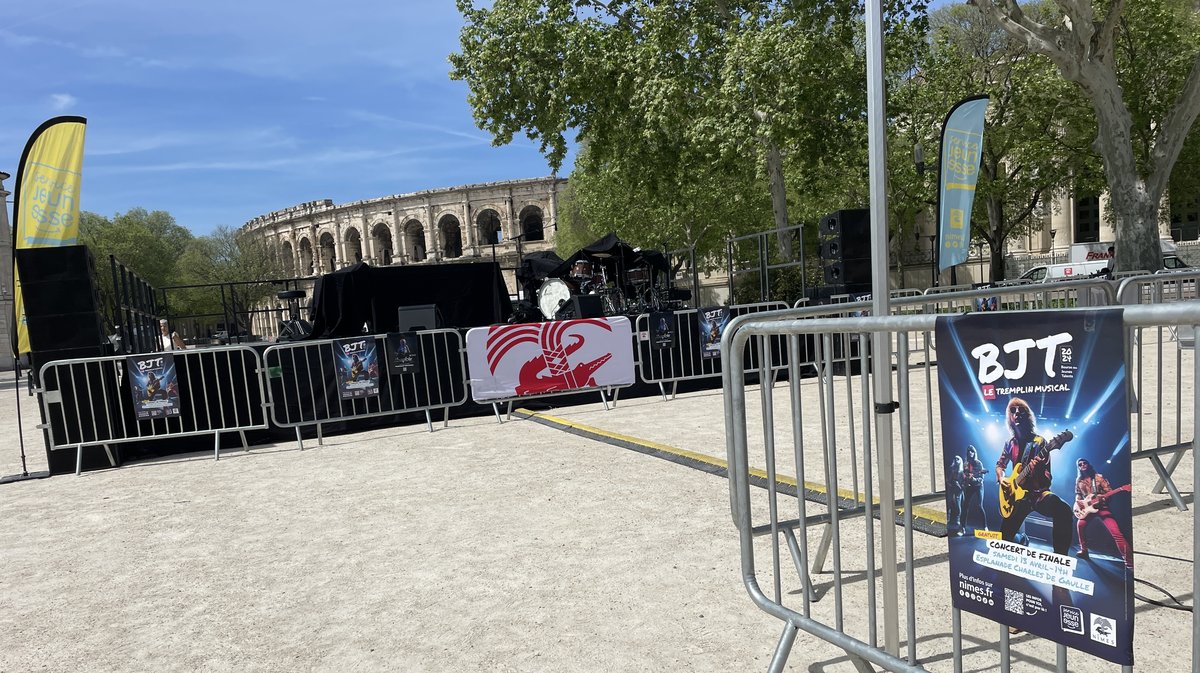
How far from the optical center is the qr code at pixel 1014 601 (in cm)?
199

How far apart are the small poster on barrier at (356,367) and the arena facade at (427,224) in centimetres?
7405

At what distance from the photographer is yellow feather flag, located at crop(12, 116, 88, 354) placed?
8266mm

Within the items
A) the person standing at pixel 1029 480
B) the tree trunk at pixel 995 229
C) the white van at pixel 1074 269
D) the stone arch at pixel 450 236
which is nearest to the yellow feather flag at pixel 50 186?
the person standing at pixel 1029 480

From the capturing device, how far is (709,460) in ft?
20.5

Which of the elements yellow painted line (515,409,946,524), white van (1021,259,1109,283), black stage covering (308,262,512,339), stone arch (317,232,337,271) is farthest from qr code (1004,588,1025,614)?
stone arch (317,232,337,271)

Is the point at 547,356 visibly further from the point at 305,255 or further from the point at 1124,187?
the point at 305,255

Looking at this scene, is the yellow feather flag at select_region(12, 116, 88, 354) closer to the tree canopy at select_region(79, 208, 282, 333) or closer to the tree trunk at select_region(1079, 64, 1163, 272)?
the tree trunk at select_region(1079, 64, 1163, 272)

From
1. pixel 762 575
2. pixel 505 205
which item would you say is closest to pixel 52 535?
pixel 762 575

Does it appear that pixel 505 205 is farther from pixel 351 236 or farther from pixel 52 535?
pixel 52 535

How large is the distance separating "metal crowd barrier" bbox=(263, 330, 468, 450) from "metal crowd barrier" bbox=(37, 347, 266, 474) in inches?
11.4

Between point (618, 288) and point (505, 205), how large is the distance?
7335 cm

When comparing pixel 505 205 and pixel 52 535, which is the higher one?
pixel 505 205

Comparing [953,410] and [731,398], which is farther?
[731,398]

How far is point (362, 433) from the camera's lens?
9.57 metres
